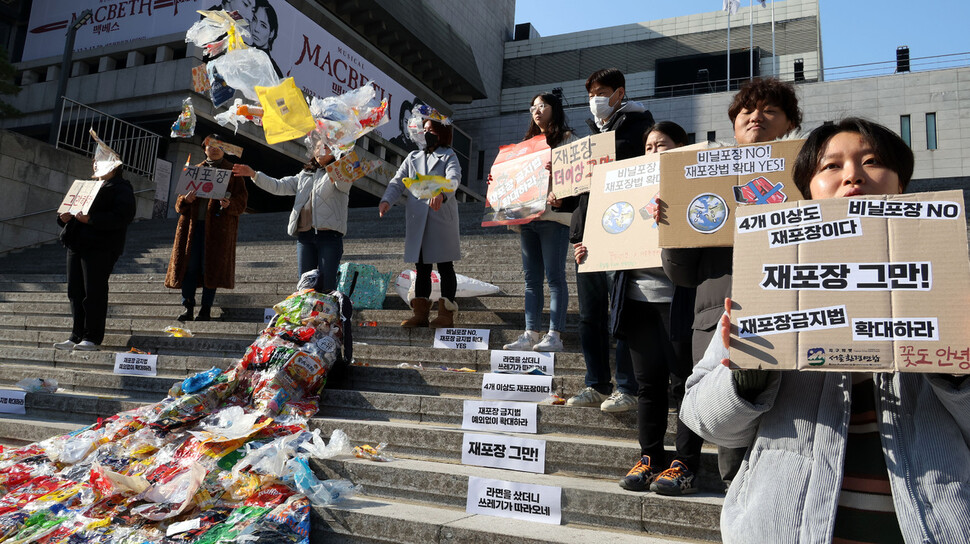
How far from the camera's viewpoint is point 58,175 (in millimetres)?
12258

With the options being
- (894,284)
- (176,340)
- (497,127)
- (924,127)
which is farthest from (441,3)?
(894,284)

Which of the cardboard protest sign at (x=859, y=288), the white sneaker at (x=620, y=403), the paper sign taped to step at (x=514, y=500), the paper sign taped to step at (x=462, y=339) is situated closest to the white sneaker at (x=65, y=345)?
the paper sign taped to step at (x=462, y=339)

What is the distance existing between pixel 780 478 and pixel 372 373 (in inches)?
150

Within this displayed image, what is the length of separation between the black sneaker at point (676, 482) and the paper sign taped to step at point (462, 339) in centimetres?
245

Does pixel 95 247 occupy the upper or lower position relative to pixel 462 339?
upper

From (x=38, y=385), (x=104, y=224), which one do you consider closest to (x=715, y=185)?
(x=38, y=385)

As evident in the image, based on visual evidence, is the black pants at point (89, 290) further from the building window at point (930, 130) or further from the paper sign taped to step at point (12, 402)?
the building window at point (930, 130)

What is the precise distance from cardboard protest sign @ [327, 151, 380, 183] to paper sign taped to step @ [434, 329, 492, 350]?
160 centimetres

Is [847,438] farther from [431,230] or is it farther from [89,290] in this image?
[89,290]

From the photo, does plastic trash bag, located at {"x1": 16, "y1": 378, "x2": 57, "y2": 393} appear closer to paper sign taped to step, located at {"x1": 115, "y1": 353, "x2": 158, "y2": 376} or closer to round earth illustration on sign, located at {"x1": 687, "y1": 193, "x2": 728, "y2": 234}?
paper sign taped to step, located at {"x1": 115, "y1": 353, "x2": 158, "y2": 376}

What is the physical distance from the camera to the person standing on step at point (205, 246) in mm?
6766

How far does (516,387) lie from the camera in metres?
4.36

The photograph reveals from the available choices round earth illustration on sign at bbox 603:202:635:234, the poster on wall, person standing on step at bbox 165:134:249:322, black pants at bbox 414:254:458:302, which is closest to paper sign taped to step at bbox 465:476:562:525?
round earth illustration on sign at bbox 603:202:635:234

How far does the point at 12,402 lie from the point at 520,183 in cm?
434
